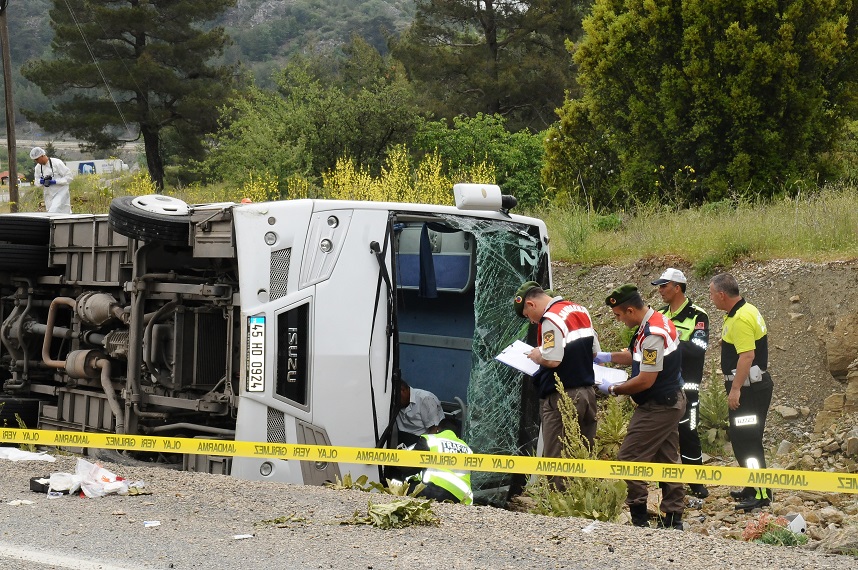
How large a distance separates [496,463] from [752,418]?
257 centimetres

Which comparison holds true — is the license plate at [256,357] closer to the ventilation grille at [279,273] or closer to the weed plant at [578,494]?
the ventilation grille at [279,273]

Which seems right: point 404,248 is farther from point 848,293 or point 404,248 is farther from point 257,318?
point 848,293

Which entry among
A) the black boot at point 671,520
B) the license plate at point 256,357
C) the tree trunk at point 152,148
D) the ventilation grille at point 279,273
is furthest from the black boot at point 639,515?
the tree trunk at point 152,148

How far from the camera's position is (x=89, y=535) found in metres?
5.03

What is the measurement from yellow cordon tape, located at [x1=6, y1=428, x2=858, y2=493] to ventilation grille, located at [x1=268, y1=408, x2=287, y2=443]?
62mm

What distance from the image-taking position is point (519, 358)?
22.4 feet

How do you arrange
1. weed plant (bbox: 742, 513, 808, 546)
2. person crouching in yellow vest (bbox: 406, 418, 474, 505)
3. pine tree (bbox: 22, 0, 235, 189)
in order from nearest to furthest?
weed plant (bbox: 742, 513, 808, 546), person crouching in yellow vest (bbox: 406, 418, 474, 505), pine tree (bbox: 22, 0, 235, 189)

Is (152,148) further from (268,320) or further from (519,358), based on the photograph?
(268,320)

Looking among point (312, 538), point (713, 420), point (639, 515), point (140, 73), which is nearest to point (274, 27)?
point (140, 73)

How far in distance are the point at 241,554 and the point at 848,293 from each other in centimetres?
712

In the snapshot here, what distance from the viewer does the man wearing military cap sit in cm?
669

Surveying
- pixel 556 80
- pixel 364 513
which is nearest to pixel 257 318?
pixel 364 513

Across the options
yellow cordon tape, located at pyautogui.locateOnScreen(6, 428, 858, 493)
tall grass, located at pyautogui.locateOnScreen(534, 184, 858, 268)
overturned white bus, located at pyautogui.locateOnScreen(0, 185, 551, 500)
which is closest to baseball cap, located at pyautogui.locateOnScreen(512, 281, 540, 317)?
overturned white bus, located at pyautogui.locateOnScreen(0, 185, 551, 500)

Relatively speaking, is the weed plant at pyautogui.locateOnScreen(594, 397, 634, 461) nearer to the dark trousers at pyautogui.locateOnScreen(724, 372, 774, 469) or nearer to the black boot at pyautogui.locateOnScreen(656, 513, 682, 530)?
the dark trousers at pyautogui.locateOnScreen(724, 372, 774, 469)
